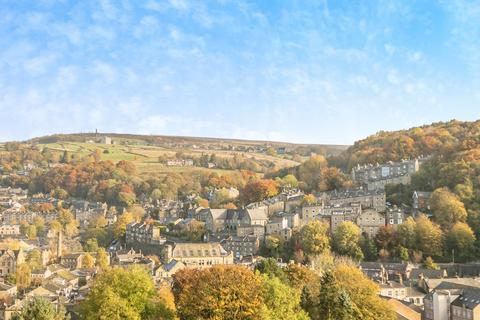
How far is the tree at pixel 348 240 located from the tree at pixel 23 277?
27118mm

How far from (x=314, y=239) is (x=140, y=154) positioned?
92.5 meters

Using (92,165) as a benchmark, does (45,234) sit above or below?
below

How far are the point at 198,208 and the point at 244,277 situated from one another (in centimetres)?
4900

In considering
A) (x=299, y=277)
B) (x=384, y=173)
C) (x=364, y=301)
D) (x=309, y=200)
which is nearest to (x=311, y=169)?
(x=384, y=173)

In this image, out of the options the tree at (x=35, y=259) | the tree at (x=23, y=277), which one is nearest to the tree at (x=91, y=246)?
the tree at (x=35, y=259)

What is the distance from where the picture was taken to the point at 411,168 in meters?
80.1

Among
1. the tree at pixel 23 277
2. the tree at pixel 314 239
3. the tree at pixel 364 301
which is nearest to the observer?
the tree at pixel 364 301

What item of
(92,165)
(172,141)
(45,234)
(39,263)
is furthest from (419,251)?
(172,141)

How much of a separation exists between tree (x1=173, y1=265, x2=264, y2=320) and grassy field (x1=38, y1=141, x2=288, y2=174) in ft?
289

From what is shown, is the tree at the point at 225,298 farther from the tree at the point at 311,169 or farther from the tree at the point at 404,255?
the tree at the point at 311,169

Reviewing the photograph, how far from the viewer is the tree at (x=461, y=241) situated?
56094mm

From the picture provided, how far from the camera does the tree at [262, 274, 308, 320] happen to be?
31.8 meters

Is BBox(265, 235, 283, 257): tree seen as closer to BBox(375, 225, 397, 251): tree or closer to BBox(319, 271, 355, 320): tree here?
BBox(375, 225, 397, 251): tree

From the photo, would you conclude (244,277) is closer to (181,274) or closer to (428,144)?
(181,274)
